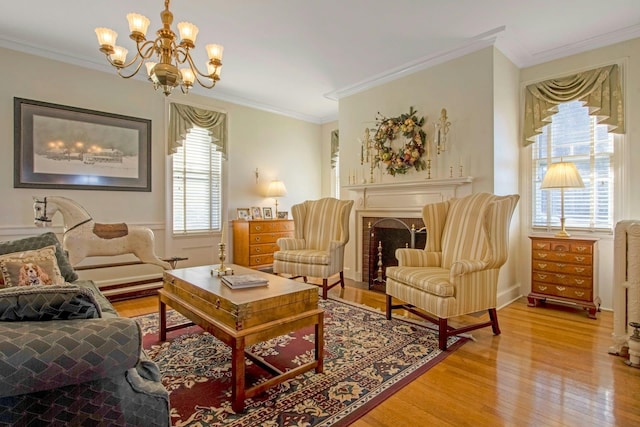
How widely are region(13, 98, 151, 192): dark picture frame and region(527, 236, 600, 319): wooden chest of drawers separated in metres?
4.77

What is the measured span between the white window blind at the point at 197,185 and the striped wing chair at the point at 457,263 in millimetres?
3186

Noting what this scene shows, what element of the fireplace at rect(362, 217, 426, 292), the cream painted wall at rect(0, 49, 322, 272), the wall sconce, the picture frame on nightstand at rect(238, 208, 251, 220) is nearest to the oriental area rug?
the fireplace at rect(362, 217, 426, 292)

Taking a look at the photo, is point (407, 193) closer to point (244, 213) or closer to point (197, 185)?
point (244, 213)

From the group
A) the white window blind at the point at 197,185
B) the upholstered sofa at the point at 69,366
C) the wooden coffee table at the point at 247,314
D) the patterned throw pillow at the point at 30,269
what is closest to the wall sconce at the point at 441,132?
the wooden coffee table at the point at 247,314

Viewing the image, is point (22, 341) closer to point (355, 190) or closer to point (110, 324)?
point (110, 324)

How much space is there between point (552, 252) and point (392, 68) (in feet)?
9.10

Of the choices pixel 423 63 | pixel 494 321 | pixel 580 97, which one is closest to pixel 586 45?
pixel 580 97

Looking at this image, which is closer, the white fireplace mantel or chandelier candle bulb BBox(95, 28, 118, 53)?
chandelier candle bulb BBox(95, 28, 118, 53)

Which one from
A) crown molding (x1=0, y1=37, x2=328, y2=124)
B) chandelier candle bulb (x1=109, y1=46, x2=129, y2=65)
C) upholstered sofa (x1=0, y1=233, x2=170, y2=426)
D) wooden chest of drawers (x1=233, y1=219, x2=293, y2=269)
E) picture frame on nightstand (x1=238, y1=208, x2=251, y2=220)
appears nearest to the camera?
upholstered sofa (x1=0, y1=233, x2=170, y2=426)

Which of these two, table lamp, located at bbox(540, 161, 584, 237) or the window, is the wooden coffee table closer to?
table lamp, located at bbox(540, 161, 584, 237)

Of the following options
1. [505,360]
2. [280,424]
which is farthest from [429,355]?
[280,424]

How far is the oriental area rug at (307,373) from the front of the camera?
1736 millimetres

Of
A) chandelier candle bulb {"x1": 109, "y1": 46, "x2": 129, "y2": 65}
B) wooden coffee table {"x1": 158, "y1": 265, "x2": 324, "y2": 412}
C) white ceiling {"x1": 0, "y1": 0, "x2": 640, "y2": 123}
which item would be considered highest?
white ceiling {"x1": 0, "y1": 0, "x2": 640, "y2": 123}

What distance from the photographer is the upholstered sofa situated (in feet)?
3.13
